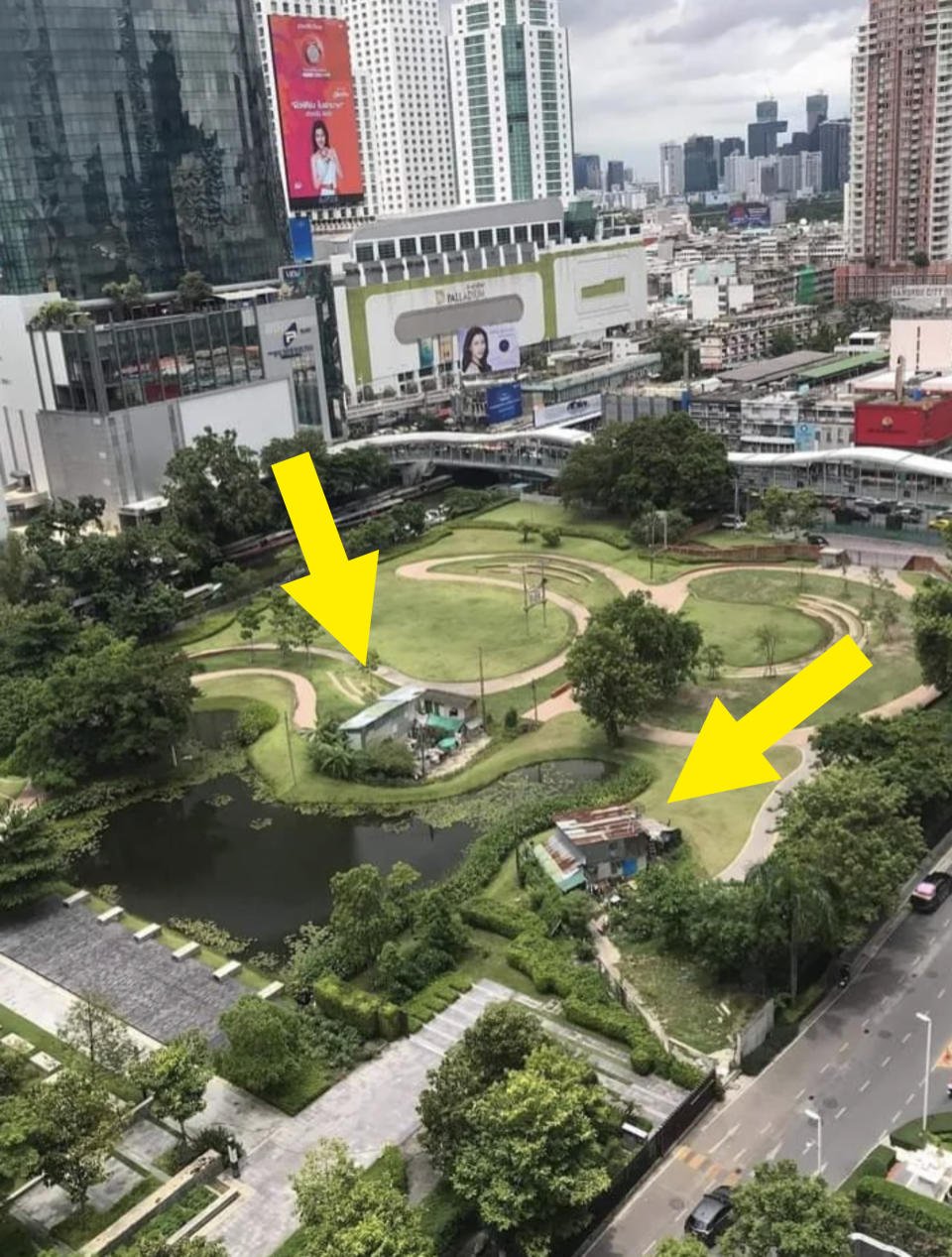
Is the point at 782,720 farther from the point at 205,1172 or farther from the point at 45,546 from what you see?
the point at 45,546

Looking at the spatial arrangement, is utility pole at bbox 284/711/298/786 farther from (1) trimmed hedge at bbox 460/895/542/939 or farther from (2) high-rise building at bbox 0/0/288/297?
(2) high-rise building at bbox 0/0/288/297

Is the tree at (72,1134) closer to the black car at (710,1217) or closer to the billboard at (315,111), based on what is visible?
the black car at (710,1217)

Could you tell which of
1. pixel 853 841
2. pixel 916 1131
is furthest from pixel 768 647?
pixel 916 1131

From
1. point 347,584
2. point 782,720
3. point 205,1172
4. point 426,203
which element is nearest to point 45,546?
point 347,584

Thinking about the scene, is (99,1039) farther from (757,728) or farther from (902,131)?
(902,131)

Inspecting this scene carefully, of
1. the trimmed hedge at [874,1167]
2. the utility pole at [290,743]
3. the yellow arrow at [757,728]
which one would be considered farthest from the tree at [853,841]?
the utility pole at [290,743]
